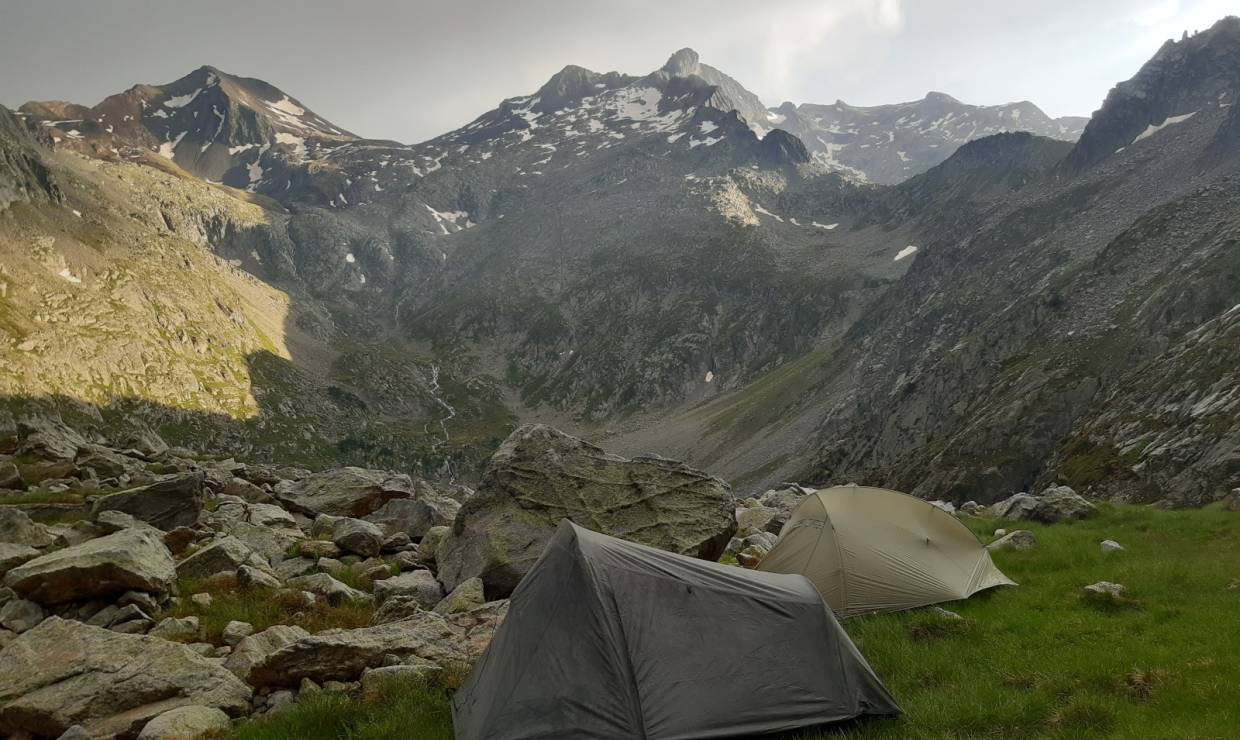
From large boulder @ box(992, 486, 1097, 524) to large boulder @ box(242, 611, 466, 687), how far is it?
2038cm

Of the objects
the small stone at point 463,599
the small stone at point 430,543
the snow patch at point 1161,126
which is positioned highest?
the snow patch at point 1161,126

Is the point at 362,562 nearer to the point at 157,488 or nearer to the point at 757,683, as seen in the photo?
the point at 157,488

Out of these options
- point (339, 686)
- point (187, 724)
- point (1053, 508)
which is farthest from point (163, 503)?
point (1053, 508)

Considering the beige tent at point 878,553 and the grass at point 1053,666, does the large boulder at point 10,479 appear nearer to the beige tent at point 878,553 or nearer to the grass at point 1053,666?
the grass at point 1053,666

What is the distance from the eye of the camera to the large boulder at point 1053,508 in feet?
71.9

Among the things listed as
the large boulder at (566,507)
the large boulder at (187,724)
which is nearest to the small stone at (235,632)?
the large boulder at (187,724)

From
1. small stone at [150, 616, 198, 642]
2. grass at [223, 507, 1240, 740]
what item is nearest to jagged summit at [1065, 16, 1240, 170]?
grass at [223, 507, 1240, 740]

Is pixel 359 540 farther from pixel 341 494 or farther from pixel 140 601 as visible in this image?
pixel 341 494

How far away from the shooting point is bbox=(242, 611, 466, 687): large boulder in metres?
9.52

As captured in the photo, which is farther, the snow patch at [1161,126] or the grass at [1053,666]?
the snow patch at [1161,126]

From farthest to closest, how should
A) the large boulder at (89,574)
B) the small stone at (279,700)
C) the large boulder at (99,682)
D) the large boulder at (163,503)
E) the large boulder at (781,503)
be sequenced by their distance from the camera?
1. the large boulder at (781,503)
2. the large boulder at (163,503)
3. the large boulder at (89,574)
4. the small stone at (279,700)
5. the large boulder at (99,682)

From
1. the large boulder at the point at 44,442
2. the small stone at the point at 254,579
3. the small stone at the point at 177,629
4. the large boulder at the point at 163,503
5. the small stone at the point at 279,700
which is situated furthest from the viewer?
the large boulder at the point at 44,442

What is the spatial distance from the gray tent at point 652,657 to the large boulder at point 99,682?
12.2ft

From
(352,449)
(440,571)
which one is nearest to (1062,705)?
(440,571)
